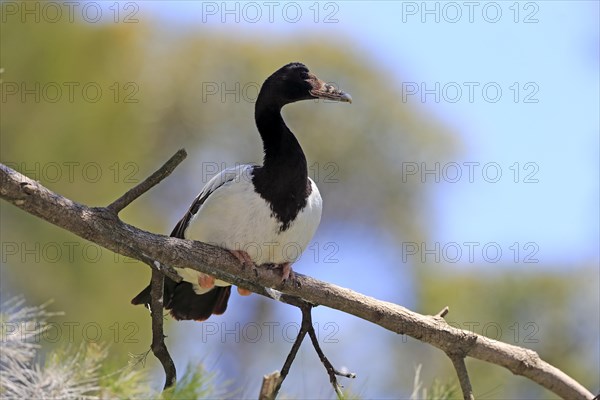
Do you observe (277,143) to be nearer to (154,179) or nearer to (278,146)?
(278,146)

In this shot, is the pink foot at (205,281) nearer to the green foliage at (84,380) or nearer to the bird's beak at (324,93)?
the bird's beak at (324,93)

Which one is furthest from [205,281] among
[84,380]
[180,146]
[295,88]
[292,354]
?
[180,146]

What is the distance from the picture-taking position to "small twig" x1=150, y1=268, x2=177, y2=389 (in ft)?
10.1

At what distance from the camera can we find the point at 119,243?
3285 mm

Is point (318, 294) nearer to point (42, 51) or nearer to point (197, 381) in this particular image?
point (197, 381)

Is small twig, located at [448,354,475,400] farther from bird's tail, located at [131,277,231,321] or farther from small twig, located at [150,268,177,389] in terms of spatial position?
bird's tail, located at [131,277,231,321]

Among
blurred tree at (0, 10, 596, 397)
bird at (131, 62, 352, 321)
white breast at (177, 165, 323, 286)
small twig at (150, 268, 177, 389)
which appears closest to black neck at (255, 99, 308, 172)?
bird at (131, 62, 352, 321)

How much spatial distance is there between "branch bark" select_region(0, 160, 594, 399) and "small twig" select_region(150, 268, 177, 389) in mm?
92

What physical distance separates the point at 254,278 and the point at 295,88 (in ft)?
4.32

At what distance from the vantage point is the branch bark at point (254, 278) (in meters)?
3.16

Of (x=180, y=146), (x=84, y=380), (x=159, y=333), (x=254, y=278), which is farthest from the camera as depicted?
(x=180, y=146)

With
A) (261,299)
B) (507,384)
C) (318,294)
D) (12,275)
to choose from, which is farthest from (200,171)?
(318,294)

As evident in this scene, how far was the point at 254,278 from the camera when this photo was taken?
3982 mm

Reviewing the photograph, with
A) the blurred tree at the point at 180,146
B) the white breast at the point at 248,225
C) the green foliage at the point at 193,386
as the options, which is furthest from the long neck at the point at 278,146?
the green foliage at the point at 193,386
